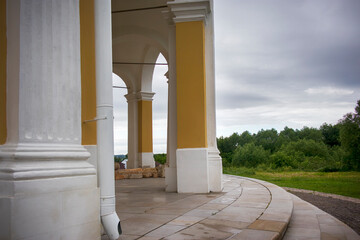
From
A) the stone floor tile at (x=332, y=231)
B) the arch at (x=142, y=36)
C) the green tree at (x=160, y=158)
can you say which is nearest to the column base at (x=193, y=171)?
the stone floor tile at (x=332, y=231)

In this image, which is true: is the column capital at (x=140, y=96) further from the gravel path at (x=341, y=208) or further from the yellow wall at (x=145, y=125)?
the gravel path at (x=341, y=208)

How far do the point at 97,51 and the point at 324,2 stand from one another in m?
9.32

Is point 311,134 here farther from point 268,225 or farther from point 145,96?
point 268,225

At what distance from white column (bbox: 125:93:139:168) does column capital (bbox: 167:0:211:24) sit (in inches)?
344

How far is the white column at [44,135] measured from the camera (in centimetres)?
258

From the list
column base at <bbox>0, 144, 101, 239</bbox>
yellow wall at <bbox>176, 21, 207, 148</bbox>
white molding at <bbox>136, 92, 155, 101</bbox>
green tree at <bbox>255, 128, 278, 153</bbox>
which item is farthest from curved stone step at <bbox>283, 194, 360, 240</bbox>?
green tree at <bbox>255, 128, 278, 153</bbox>

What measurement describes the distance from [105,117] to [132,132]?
1261cm

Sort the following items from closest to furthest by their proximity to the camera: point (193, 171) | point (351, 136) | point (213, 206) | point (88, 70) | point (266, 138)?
point (88, 70), point (213, 206), point (193, 171), point (351, 136), point (266, 138)

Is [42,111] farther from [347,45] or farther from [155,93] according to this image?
[155,93]

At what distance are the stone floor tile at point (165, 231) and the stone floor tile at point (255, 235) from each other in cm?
69

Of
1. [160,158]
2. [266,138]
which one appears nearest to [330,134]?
[266,138]

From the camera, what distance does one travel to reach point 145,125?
15805 millimetres

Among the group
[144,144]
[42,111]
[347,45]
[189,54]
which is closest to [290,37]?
[347,45]

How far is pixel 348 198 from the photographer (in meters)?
7.89
